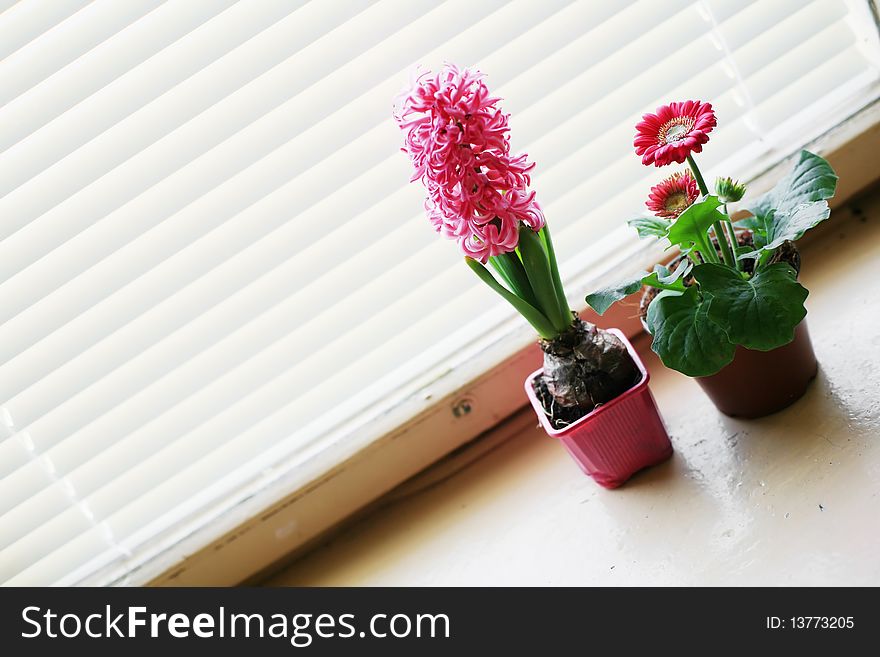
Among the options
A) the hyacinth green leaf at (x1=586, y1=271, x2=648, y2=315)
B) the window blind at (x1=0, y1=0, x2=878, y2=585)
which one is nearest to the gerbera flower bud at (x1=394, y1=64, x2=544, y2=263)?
the hyacinth green leaf at (x1=586, y1=271, x2=648, y2=315)

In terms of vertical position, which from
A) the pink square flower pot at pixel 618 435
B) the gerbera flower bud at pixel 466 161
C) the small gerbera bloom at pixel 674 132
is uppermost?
the gerbera flower bud at pixel 466 161

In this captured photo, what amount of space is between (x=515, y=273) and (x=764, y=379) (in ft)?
0.98

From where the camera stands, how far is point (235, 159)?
103 centimetres

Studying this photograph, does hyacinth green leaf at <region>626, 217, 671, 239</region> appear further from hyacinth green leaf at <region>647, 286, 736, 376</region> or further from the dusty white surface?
the dusty white surface

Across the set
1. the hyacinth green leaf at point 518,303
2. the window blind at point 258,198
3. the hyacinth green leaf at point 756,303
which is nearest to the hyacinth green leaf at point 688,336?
the hyacinth green leaf at point 756,303

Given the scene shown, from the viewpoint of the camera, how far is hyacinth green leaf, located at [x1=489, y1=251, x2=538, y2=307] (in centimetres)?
93

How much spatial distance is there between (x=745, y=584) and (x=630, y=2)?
0.68m

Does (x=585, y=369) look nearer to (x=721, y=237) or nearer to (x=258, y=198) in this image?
(x=721, y=237)

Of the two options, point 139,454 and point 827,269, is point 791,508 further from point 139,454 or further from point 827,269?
point 139,454

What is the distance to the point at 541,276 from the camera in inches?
36.6

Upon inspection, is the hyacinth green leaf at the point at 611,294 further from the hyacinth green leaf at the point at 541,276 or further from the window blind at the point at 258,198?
the window blind at the point at 258,198

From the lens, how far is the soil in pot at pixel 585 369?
970mm

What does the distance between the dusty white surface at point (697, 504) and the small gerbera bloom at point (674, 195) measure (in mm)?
269

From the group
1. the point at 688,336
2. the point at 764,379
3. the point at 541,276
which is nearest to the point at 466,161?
the point at 541,276
